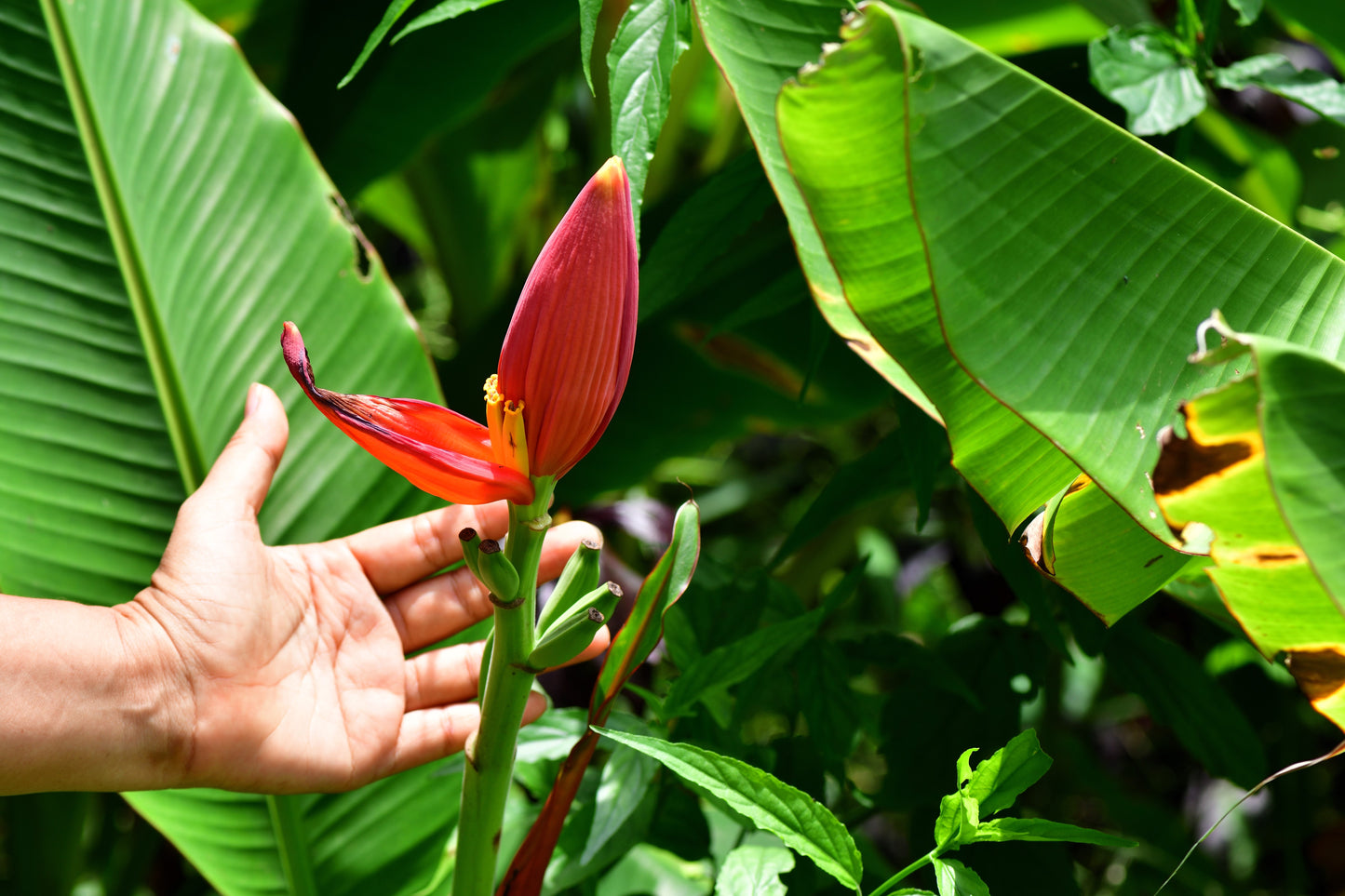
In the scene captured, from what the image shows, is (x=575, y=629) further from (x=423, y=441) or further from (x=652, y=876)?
(x=652, y=876)

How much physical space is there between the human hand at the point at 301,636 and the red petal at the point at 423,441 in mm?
147

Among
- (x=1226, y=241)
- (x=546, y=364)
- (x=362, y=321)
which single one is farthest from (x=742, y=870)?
(x=362, y=321)

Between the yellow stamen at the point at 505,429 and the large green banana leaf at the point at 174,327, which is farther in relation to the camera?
the large green banana leaf at the point at 174,327

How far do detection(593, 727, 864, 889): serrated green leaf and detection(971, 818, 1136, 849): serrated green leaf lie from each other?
6 centimetres

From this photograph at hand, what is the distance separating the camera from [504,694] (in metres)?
0.46

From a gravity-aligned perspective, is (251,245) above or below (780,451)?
above

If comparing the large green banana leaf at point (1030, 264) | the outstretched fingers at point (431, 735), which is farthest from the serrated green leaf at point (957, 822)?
the outstretched fingers at point (431, 735)

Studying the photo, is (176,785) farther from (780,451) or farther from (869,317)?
(780,451)

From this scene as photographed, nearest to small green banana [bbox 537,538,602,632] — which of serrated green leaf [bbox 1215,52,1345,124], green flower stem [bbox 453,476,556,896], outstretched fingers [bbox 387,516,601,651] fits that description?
green flower stem [bbox 453,476,556,896]

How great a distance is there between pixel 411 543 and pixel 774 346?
16.0 inches

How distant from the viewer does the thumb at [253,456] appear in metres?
0.60

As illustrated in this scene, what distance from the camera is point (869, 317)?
1.24 ft

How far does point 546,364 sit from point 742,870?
0.25 meters

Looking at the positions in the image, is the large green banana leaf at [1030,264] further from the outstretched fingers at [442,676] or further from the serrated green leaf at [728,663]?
the outstretched fingers at [442,676]
